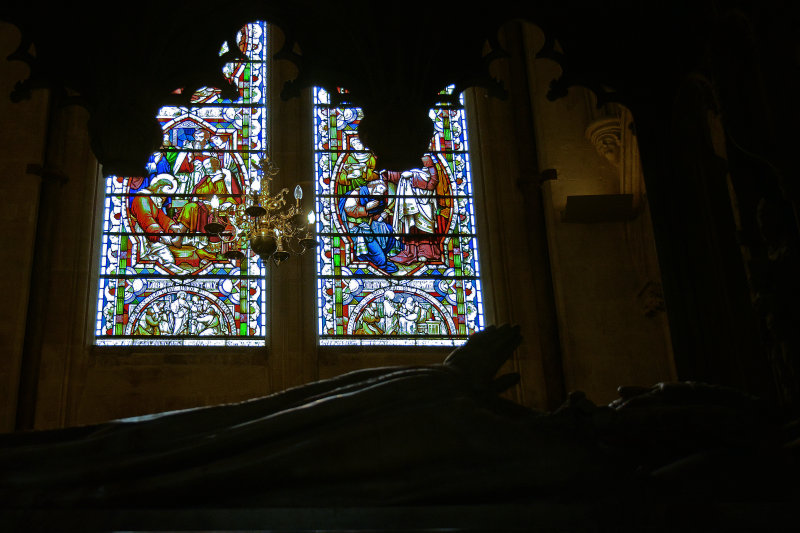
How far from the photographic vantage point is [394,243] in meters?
9.72

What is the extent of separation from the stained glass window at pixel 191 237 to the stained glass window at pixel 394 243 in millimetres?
664

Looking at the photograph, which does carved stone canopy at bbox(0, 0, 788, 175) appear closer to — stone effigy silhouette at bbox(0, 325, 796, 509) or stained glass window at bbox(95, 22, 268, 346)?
stone effigy silhouette at bbox(0, 325, 796, 509)

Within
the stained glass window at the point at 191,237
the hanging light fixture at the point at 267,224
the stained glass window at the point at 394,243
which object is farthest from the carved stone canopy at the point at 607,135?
the stained glass window at the point at 191,237

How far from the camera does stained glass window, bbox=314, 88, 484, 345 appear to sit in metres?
9.30

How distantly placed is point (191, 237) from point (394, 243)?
1899 mm

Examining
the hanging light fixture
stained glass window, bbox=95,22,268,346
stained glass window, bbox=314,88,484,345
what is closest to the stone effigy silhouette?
the hanging light fixture

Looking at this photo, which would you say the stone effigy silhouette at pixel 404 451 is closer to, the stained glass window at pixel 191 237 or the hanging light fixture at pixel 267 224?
the hanging light fixture at pixel 267 224

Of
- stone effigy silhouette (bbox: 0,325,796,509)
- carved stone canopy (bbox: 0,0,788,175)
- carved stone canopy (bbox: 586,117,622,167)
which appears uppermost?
carved stone canopy (bbox: 586,117,622,167)

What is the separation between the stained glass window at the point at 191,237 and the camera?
29.9ft

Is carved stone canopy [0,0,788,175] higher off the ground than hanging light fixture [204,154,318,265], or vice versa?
hanging light fixture [204,154,318,265]

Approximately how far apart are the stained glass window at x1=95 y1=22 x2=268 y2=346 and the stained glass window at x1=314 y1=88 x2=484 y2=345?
664 millimetres

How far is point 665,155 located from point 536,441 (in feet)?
4.68

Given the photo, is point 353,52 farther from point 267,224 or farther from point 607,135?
point 607,135

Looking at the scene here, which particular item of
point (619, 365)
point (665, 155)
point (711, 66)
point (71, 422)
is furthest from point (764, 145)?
point (71, 422)
